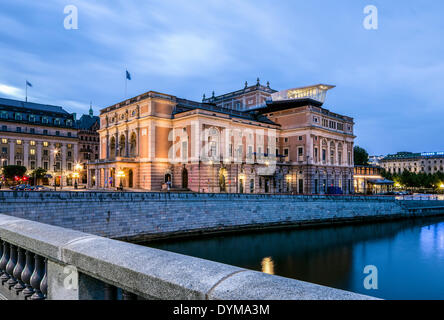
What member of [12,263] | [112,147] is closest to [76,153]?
[112,147]

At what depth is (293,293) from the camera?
111 inches

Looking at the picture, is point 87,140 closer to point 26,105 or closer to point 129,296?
point 26,105

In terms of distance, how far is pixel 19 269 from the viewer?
5.76 meters

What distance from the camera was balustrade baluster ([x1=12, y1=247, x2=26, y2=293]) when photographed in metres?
5.73

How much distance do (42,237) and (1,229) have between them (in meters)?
1.87

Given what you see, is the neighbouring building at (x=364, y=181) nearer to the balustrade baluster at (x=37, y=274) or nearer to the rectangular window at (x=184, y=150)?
the rectangular window at (x=184, y=150)

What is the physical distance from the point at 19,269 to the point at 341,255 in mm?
33433

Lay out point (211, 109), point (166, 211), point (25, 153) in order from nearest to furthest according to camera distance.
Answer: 1. point (166, 211)
2. point (211, 109)
3. point (25, 153)

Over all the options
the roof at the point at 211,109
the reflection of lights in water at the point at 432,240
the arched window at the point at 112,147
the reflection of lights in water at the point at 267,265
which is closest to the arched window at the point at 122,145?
the arched window at the point at 112,147

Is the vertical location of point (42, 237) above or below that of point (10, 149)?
below

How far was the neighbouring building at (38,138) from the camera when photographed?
79.6 m

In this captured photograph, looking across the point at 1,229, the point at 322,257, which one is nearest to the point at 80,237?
the point at 1,229

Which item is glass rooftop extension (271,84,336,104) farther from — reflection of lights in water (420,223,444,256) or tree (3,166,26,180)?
tree (3,166,26,180)
